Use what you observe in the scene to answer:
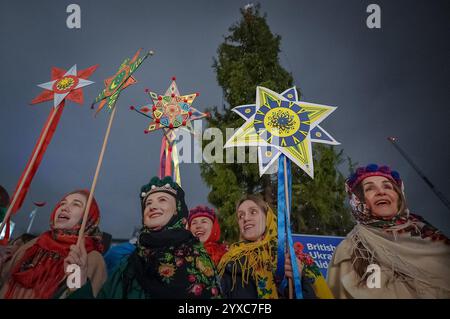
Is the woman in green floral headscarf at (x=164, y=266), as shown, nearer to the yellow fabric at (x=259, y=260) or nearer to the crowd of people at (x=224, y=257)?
the crowd of people at (x=224, y=257)

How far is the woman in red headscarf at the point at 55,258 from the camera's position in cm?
443

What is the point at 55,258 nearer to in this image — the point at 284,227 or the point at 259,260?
the point at 259,260

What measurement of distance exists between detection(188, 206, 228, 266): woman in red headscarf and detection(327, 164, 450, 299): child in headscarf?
4.39ft

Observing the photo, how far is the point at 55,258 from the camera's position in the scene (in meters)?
4.54

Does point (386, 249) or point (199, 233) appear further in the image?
point (199, 233)

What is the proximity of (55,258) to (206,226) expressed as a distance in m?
1.70

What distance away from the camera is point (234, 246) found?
4641 millimetres

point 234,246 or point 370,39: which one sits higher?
point 370,39

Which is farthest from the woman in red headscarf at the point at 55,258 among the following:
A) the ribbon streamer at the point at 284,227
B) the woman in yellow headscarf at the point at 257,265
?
the ribbon streamer at the point at 284,227

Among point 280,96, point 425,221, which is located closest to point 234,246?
point 280,96

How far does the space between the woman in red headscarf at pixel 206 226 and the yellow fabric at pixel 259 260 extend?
27 cm

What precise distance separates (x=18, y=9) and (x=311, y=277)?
16.2 feet

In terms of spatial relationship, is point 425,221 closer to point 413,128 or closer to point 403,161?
point 403,161

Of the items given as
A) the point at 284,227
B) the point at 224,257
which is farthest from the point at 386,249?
the point at 224,257
